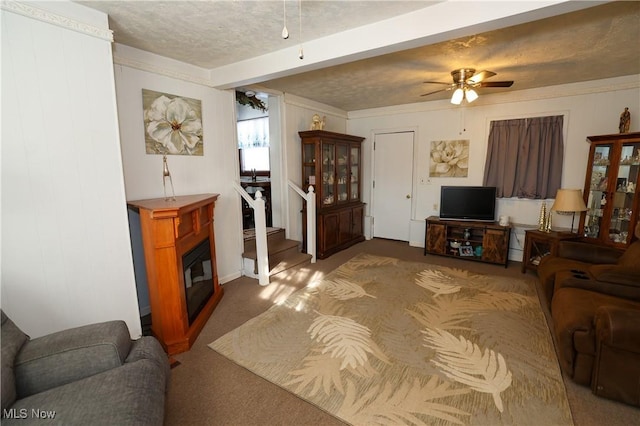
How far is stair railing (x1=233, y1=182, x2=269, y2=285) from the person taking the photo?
339 centimetres

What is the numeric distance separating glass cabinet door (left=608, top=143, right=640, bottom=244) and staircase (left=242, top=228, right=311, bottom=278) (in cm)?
373

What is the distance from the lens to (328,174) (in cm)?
479

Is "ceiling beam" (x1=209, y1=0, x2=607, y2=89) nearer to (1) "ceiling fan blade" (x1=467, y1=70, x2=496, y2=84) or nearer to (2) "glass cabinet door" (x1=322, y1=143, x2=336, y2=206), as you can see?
(1) "ceiling fan blade" (x1=467, y1=70, x2=496, y2=84)

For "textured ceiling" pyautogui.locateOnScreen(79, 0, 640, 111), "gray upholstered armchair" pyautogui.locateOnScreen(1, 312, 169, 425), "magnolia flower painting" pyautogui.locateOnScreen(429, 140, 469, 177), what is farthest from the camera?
"magnolia flower painting" pyautogui.locateOnScreen(429, 140, 469, 177)

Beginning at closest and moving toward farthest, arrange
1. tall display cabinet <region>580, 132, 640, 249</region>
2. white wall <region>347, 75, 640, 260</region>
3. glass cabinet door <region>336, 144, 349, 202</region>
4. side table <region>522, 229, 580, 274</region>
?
1. tall display cabinet <region>580, 132, 640, 249</region>
2. side table <region>522, 229, 580, 274</region>
3. white wall <region>347, 75, 640, 260</region>
4. glass cabinet door <region>336, 144, 349, 202</region>

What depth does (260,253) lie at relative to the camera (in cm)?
351

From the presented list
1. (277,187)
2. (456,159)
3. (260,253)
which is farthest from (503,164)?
(260,253)

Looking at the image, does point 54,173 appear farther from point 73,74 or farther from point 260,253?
point 260,253

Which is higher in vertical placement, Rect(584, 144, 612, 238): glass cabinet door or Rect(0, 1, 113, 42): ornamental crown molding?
Rect(0, 1, 113, 42): ornamental crown molding

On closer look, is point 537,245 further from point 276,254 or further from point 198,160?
point 198,160

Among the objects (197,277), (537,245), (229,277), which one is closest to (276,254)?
(229,277)

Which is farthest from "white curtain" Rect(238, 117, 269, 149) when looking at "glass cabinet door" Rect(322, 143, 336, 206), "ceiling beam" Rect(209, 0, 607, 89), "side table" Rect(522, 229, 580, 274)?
"side table" Rect(522, 229, 580, 274)

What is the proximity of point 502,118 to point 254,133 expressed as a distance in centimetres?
494

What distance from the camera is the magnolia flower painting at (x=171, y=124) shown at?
2807 millimetres
